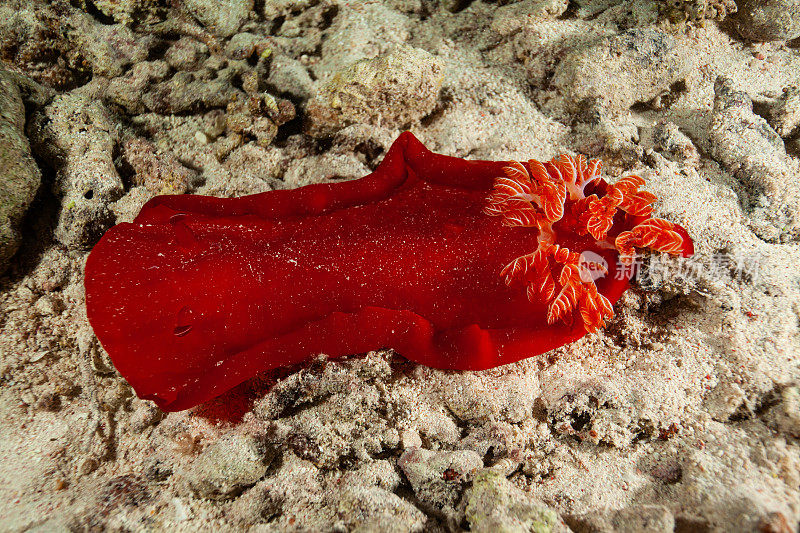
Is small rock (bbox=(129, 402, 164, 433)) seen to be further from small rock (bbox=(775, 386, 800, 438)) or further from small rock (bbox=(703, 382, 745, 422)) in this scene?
small rock (bbox=(775, 386, 800, 438))

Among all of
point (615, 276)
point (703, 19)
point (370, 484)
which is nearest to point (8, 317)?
point (370, 484)

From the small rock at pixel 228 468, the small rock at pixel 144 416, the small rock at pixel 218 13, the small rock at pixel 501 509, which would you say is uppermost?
the small rock at pixel 218 13

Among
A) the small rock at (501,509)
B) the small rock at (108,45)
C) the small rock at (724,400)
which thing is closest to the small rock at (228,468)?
the small rock at (501,509)

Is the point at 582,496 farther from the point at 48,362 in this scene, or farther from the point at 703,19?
the point at 703,19

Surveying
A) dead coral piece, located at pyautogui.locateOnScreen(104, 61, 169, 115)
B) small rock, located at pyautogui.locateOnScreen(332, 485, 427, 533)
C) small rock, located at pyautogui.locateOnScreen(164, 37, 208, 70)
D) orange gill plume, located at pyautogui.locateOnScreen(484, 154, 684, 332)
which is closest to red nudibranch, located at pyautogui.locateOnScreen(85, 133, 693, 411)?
orange gill plume, located at pyautogui.locateOnScreen(484, 154, 684, 332)

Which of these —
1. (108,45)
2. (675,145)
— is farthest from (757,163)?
(108,45)

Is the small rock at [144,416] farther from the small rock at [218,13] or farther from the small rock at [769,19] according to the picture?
the small rock at [769,19]

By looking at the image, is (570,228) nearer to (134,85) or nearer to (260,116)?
(260,116)
